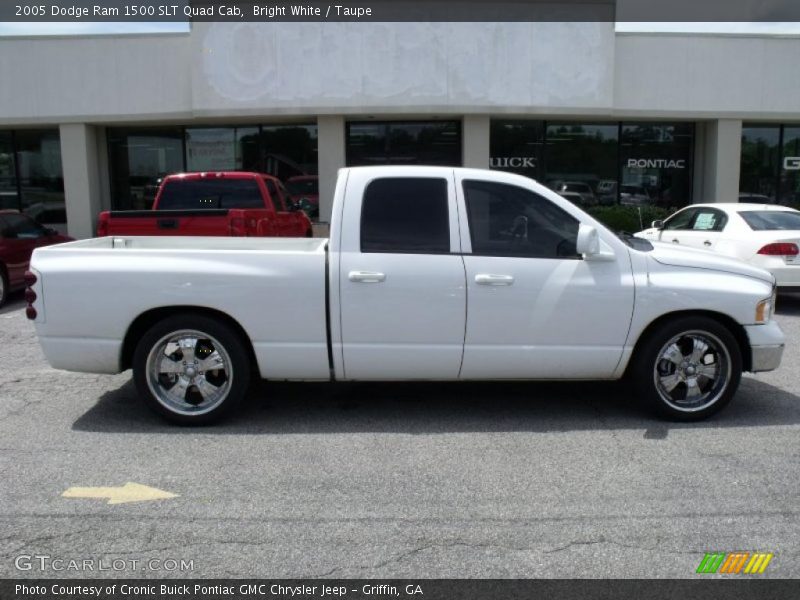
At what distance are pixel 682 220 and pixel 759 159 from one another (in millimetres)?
10091

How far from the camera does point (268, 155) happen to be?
62.8 feet

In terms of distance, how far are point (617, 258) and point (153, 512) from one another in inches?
144

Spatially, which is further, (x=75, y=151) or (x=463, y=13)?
(x=75, y=151)

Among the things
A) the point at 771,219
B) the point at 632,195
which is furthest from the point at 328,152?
the point at 771,219

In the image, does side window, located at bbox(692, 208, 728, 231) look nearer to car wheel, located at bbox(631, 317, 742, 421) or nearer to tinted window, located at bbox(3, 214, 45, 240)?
car wheel, located at bbox(631, 317, 742, 421)

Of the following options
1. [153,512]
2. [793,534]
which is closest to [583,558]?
[793,534]

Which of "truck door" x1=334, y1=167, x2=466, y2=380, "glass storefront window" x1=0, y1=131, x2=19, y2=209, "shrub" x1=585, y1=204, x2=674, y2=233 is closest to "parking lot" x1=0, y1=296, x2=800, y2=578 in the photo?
"truck door" x1=334, y1=167, x2=466, y2=380

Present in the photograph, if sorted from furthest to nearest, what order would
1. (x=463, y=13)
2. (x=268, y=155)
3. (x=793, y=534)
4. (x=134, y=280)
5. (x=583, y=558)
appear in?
1. (x=268, y=155)
2. (x=463, y=13)
3. (x=134, y=280)
4. (x=793, y=534)
5. (x=583, y=558)

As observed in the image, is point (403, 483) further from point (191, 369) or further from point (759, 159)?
point (759, 159)

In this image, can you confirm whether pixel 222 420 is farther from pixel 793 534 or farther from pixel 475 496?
pixel 793 534

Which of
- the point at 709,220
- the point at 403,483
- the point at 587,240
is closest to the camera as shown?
the point at 403,483

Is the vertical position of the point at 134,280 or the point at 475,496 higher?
the point at 134,280

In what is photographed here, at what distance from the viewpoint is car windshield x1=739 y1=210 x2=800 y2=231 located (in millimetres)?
10133

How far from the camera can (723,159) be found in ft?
61.0
